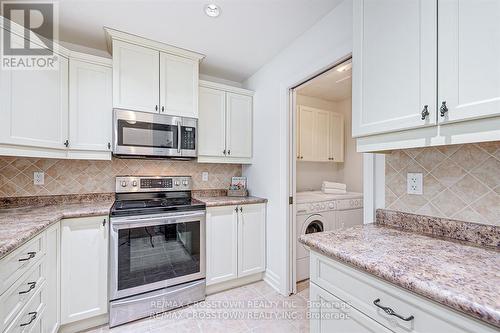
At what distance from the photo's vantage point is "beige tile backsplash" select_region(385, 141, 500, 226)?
101 cm

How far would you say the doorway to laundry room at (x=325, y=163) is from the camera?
8.30 feet

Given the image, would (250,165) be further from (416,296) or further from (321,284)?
(416,296)

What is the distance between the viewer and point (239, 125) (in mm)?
2688

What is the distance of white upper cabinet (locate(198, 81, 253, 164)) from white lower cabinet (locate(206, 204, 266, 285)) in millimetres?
628

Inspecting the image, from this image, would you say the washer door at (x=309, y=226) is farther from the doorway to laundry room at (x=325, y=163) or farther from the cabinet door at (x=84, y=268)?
the cabinet door at (x=84, y=268)

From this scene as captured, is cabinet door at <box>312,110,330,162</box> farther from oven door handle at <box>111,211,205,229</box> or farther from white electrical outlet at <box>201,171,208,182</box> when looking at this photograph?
oven door handle at <box>111,211,205,229</box>

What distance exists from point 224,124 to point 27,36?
1.68 metres

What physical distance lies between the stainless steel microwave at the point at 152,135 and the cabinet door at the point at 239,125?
47 centimetres

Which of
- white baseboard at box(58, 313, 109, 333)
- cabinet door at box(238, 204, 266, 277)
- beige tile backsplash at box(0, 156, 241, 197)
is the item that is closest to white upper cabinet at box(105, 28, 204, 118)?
beige tile backsplash at box(0, 156, 241, 197)

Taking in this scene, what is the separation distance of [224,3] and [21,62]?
1.49m

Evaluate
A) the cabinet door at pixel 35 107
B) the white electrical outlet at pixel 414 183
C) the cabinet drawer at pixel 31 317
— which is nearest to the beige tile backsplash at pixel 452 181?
the white electrical outlet at pixel 414 183

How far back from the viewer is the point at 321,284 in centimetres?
111

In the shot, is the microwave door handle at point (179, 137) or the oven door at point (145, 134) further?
the microwave door handle at point (179, 137)

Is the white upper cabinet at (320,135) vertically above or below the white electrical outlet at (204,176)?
above
